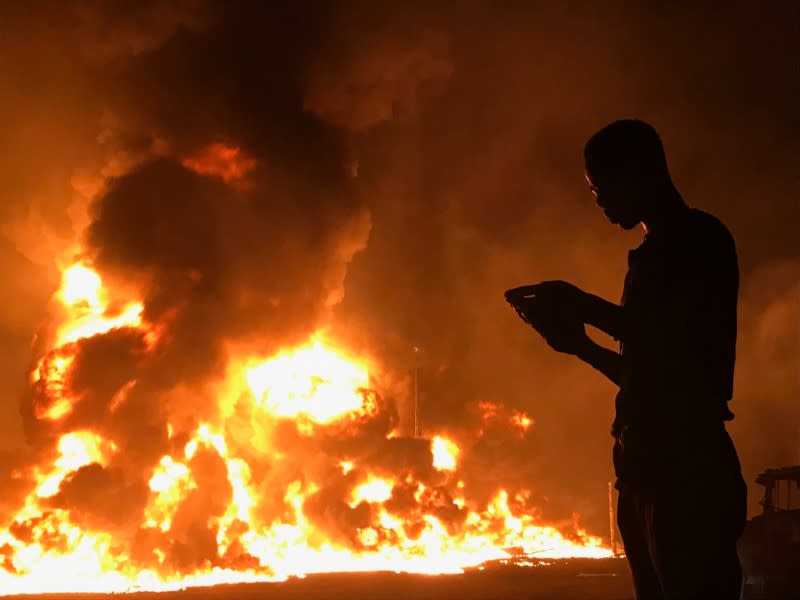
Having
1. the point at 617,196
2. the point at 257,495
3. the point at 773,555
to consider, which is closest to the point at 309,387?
the point at 257,495

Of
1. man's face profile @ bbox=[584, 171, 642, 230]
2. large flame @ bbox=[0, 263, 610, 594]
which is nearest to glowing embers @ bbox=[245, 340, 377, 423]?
large flame @ bbox=[0, 263, 610, 594]

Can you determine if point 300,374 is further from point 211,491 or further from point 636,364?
point 636,364

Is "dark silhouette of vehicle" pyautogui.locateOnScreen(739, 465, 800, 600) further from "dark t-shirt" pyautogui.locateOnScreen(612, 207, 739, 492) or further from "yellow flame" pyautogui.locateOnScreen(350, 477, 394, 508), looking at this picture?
"yellow flame" pyautogui.locateOnScreen(350, 477, 394, 508)

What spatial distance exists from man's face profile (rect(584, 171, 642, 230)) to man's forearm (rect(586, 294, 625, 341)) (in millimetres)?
293

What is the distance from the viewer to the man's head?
245 centimetres

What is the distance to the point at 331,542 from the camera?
4881 centimetres

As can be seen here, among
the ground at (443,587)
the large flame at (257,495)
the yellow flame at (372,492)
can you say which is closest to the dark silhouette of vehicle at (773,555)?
the ground at (443,587)

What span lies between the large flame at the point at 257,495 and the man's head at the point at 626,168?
3721 cm

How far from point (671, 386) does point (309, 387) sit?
Answer: 44870 millimetres

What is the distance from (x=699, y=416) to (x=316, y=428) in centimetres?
4620

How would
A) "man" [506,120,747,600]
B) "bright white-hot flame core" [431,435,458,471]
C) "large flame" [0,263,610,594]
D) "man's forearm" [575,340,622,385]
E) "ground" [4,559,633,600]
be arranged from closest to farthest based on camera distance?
"man" [506,120,747,600], "man's forearm" [575,340,622,385], "ground" [4,559,633,600], "large flame" [0,263,610,594], "bright white-hot flame core" [431,435,458,471]

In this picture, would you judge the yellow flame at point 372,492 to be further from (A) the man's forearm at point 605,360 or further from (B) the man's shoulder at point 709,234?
(B) the man's shoulder at point 709,234

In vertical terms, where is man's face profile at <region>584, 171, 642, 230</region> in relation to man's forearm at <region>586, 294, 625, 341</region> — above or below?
above

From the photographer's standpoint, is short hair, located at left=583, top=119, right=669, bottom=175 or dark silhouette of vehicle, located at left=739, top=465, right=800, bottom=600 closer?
short hair, located at left=583, top=119, right=669, bottom=175
